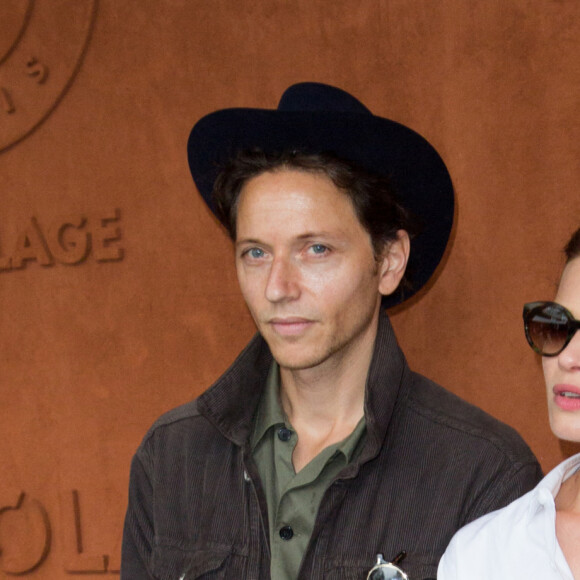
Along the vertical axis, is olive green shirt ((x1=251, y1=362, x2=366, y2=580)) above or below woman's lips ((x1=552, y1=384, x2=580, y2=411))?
below

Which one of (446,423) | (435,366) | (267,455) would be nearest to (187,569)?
(267,455)

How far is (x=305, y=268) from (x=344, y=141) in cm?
28

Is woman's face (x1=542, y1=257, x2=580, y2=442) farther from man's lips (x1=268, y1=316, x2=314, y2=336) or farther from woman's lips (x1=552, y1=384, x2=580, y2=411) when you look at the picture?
man's lips (x1=268, y1=316, x2=314, y2=336)

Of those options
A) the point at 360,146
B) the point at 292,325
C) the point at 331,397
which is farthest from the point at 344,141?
the point at 331,397

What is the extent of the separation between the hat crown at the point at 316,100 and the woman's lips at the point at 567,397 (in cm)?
78

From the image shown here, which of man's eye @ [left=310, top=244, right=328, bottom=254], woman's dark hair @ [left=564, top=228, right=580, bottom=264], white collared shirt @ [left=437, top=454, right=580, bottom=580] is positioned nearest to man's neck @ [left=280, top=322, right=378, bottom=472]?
man's eye @ [left=310, top=244, right=328, bottom=254]

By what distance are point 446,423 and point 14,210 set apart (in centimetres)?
163

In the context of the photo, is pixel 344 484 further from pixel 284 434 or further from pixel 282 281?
pixel 282 281

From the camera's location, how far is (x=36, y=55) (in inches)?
100

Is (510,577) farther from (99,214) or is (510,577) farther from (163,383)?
(99,214)

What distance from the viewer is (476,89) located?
2168 mm

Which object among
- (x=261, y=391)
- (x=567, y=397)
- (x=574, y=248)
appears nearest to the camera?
(x=567, y=397)

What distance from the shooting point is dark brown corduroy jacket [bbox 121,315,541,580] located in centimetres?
154

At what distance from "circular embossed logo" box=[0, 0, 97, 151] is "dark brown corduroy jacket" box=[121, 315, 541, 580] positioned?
1.22m
